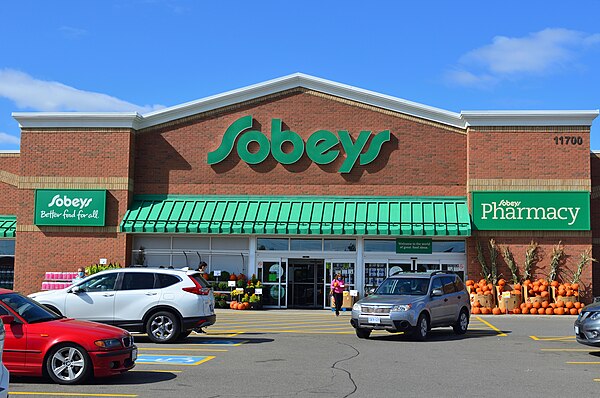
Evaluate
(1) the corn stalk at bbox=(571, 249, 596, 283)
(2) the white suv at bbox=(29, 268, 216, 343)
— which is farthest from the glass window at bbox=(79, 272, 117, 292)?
(1) the corn stalk at bbox=(571, 249, 596, 283)

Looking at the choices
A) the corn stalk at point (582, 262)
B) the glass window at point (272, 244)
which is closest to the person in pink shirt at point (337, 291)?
the glass window at point (272, 244)

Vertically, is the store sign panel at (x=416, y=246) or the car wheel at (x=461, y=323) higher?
the store sign panel at (x=416, y=246)

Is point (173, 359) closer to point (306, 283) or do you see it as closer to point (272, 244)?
point (272, 244)

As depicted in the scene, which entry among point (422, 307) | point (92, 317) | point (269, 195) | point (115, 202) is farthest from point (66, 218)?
point (422, 307)

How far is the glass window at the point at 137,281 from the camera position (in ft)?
54.2

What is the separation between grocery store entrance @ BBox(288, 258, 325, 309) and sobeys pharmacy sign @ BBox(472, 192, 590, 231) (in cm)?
687

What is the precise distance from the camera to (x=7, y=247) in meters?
32.8

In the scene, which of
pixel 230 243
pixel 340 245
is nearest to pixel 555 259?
pixel 340 245

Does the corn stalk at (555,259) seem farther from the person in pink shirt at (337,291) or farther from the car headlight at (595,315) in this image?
the car headlight at (595,315)

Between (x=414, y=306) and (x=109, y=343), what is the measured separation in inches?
356

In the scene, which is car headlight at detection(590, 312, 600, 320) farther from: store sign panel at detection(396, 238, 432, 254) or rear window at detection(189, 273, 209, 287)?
store sign panel at detection(396, 238, 432, 254)

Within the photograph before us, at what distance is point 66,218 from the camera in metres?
30.8

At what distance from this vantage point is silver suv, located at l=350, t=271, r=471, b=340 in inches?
692

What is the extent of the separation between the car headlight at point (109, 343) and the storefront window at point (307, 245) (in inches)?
779
